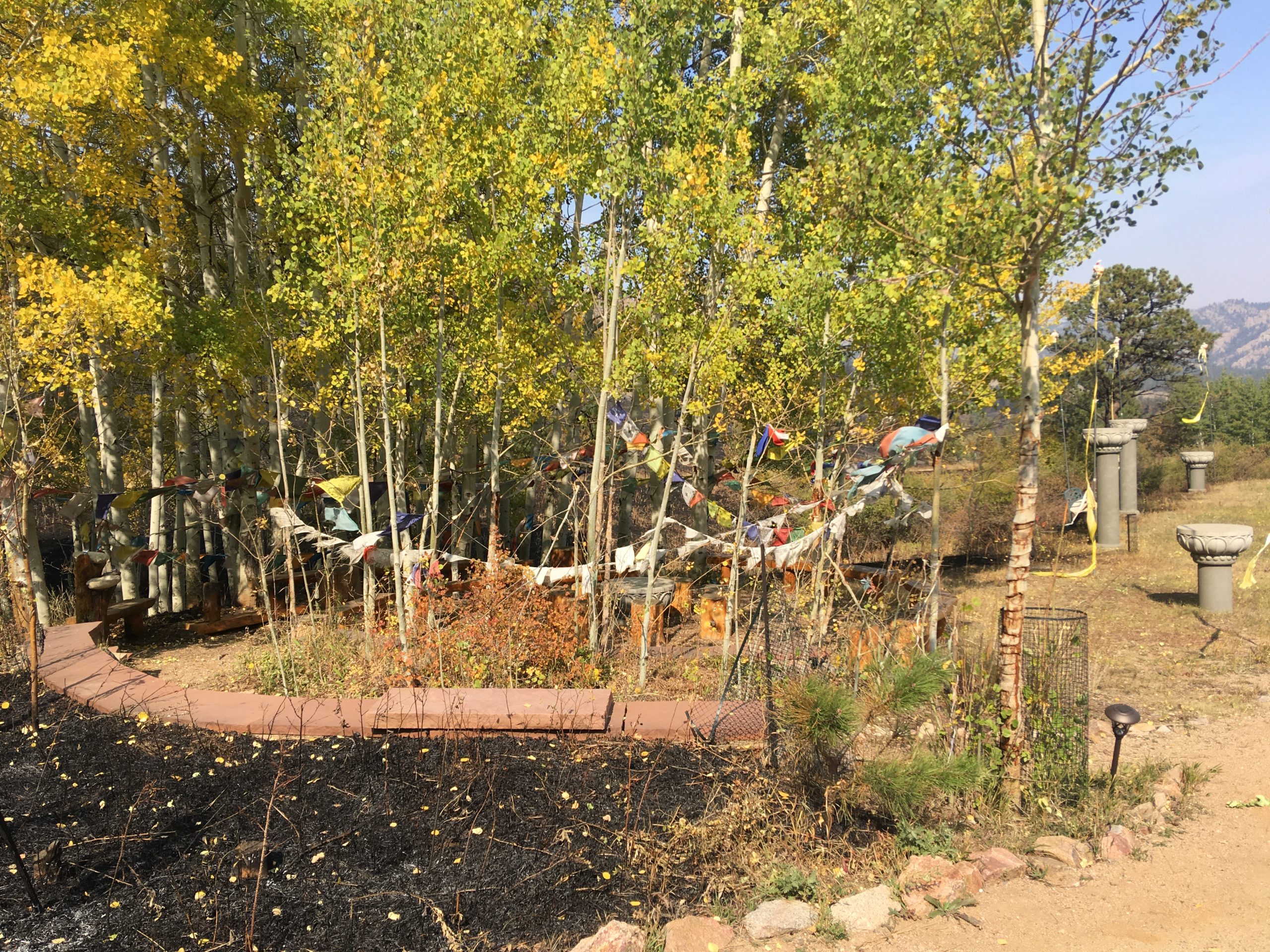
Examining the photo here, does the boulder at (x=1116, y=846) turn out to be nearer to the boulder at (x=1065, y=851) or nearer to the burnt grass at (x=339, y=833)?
the boulder at (x=1065, y=851)

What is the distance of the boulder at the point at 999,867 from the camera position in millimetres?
4133

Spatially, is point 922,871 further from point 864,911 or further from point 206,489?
point 206,489

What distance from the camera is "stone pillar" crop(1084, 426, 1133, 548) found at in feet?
56.2

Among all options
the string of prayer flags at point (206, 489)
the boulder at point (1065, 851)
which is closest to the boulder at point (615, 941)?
the boulder at point (1065, 851)

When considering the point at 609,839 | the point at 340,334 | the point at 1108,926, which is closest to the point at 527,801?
the point at 609,839

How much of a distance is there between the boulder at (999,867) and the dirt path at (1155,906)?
0.16ft

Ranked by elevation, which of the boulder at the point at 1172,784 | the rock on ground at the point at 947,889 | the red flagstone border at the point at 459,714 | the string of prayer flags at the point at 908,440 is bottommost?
the boulder at the point at 1172,784

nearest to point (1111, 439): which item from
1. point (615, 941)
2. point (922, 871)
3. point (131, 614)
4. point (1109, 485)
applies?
point (1109, 485)

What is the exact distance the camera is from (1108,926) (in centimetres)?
378

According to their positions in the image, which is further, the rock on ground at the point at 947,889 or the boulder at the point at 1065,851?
the boulder at the point at 1065,851

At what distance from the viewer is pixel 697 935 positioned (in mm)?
3553

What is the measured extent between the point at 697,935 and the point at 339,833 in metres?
1.82

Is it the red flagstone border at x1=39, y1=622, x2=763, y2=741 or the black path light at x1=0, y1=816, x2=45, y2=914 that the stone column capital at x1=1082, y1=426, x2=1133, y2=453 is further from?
the black path light at x1=0, y1=816, x2=45, y2=914

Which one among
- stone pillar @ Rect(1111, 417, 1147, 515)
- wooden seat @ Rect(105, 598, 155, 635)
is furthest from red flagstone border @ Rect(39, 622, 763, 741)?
stone pillar @ Rect(1111, 417, 1147, 515)
